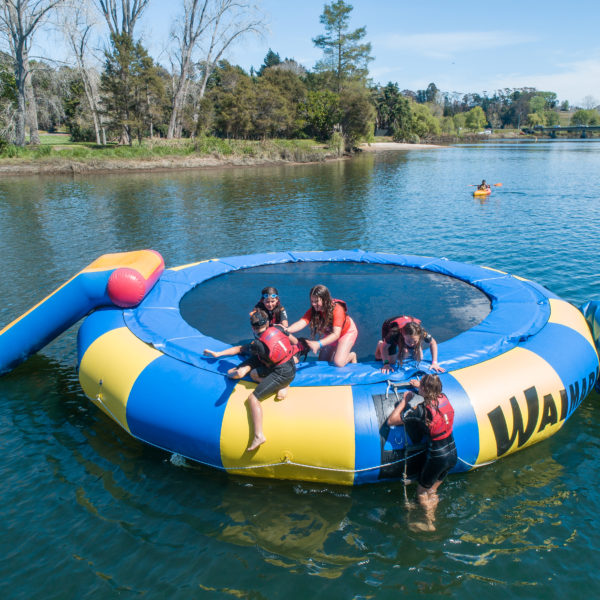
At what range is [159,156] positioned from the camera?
113 ft

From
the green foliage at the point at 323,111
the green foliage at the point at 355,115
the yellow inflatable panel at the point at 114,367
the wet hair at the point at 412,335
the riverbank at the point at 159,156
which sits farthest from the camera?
the green foliage at the point at 323,111

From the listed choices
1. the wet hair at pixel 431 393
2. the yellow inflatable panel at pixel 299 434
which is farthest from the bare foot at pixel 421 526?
the wet hair at pixel 431 393

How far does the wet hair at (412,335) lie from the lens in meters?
4.46

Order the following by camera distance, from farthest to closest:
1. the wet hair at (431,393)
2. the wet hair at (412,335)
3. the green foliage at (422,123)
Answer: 1. the green foliage at (422,123)
2. the wet hair at (412,335)
3. the wet hair at (431,393)

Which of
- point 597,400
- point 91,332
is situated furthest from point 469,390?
point 91,332

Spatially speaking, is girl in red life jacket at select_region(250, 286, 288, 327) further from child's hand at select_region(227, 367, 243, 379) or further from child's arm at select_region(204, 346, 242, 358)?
child's hand at select_region(227, 367, 243, 379)

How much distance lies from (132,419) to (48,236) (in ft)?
38.7

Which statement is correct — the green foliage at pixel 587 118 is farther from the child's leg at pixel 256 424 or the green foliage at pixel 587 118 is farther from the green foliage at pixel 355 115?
the child's leg at pixel 256 424

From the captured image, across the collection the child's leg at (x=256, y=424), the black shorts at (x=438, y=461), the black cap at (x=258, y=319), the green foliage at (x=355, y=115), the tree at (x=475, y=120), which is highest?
the tree at (x=475, y=120)

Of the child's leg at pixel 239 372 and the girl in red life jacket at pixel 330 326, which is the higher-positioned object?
the girl in red life jacket at pixel 330 326

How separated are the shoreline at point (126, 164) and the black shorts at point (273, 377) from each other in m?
30.2

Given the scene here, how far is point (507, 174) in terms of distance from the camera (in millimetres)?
29500

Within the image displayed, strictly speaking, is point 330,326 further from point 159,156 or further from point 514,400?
point 159,156

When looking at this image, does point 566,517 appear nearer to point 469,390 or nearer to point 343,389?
point 469,390
